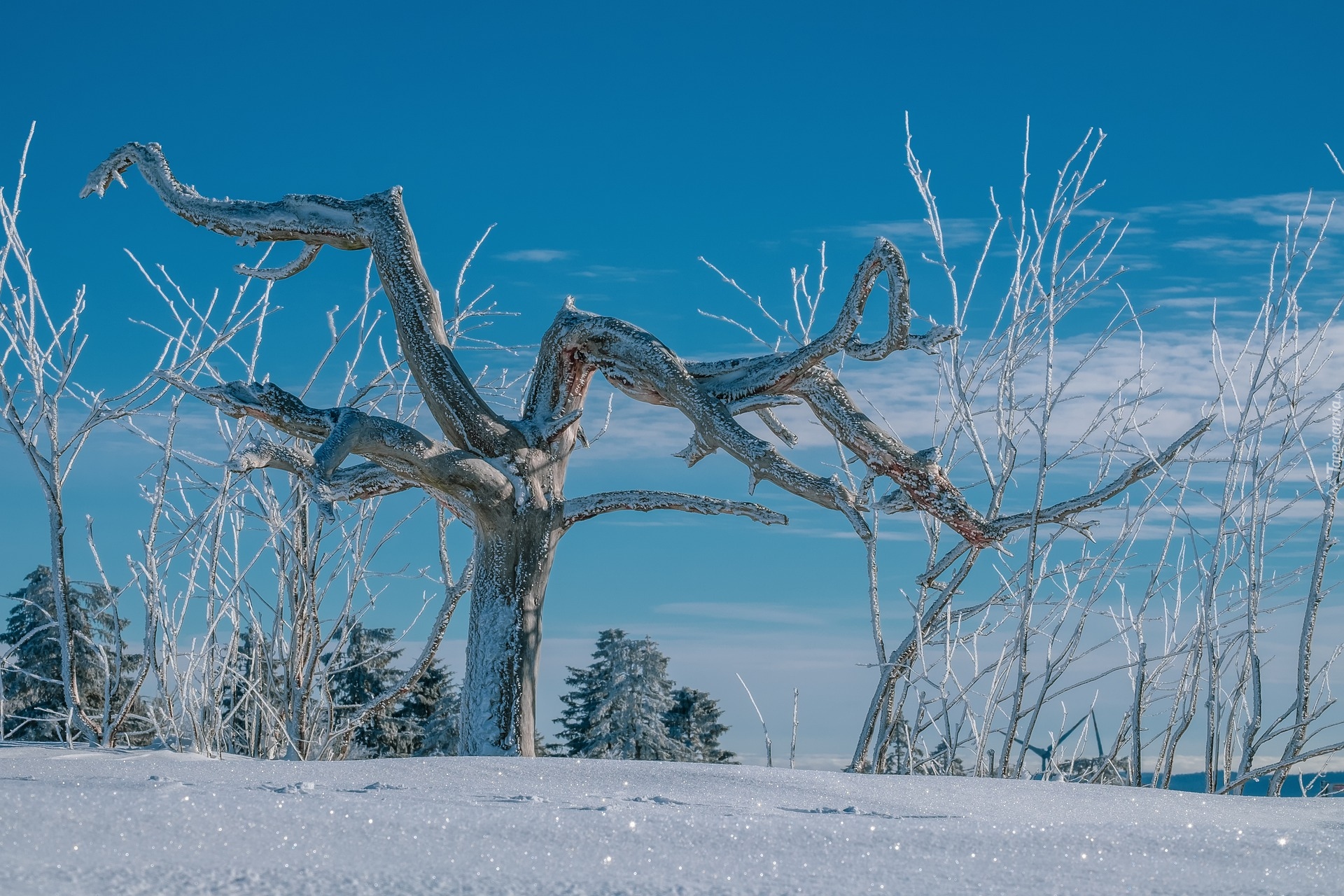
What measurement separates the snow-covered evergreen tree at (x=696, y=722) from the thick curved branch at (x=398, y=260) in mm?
9481

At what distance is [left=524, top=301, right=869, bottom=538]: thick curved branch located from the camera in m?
4.28

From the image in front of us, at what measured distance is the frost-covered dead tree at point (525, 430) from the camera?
14.2 feet

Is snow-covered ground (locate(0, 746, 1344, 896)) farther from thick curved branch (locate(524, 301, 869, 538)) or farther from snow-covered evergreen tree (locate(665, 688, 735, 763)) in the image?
snow-covered evergreen tree (locate(665, 688, 735, 763))

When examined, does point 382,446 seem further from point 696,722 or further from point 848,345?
point 696,722

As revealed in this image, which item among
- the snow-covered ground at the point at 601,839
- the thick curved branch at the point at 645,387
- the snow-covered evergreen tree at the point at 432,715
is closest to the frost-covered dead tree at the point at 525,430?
the thick curved branch at the point at 645,387

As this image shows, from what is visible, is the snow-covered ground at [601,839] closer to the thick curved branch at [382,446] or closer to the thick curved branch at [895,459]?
the thick curved branch at [382,446]

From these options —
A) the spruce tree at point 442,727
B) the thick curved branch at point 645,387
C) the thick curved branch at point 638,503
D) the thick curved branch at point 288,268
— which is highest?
the thick curved branch at point 288,268

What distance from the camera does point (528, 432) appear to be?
4.71 m

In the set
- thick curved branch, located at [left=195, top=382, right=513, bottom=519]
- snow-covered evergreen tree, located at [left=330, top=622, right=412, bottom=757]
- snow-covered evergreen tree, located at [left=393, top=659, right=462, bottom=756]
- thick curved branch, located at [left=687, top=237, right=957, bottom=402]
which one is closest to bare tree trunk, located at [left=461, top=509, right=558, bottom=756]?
thick curved branch, located at [left=195, top=382, right=513, bottom=519]

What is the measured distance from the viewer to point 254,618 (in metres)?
5.36

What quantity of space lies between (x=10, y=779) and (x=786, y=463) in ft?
8.99

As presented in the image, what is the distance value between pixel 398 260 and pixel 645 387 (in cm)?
121

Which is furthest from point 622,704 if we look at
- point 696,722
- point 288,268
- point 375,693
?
point 288,268

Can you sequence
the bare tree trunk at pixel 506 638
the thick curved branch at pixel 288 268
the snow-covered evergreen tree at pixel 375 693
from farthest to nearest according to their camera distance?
the snow-covered evergreen tree at pixel 375 693, the thick curved branch at pixel 288 268, the bare tree trunk at pixel 506 638
